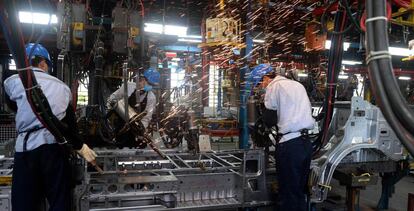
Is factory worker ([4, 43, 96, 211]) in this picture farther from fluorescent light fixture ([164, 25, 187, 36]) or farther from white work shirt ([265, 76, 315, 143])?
fluorescent light fixture ([164, 25, 187, 36])

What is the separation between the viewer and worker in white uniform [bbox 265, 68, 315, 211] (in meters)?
3.52

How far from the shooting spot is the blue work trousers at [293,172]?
3.50m

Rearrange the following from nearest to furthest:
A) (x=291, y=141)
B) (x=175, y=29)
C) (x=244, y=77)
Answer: (x=291, y=141)
(x=244, y=77)
(x=175, y=29)

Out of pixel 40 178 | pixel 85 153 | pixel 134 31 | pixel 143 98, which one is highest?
pixel 134 31

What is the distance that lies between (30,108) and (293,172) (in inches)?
100.0

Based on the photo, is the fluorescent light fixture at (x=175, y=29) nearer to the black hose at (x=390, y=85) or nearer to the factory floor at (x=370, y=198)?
the factory floor at (x=370, y=198)

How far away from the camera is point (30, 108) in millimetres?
2826

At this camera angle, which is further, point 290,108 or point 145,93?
point 145,93

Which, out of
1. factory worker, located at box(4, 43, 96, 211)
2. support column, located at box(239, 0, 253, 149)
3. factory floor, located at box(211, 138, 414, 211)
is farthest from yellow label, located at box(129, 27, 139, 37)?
factory floor, located at box(211, 138, 414, 211)

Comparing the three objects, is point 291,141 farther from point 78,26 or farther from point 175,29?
point 175,29

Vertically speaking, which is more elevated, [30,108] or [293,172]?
[30,108]

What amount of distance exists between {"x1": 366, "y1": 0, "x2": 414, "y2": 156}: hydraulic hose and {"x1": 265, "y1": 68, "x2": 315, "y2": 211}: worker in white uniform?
2313 mm

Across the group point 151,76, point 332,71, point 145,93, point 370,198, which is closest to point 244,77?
point 151,76

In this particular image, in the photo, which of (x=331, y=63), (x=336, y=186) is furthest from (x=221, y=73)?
(x=331, y=63)
